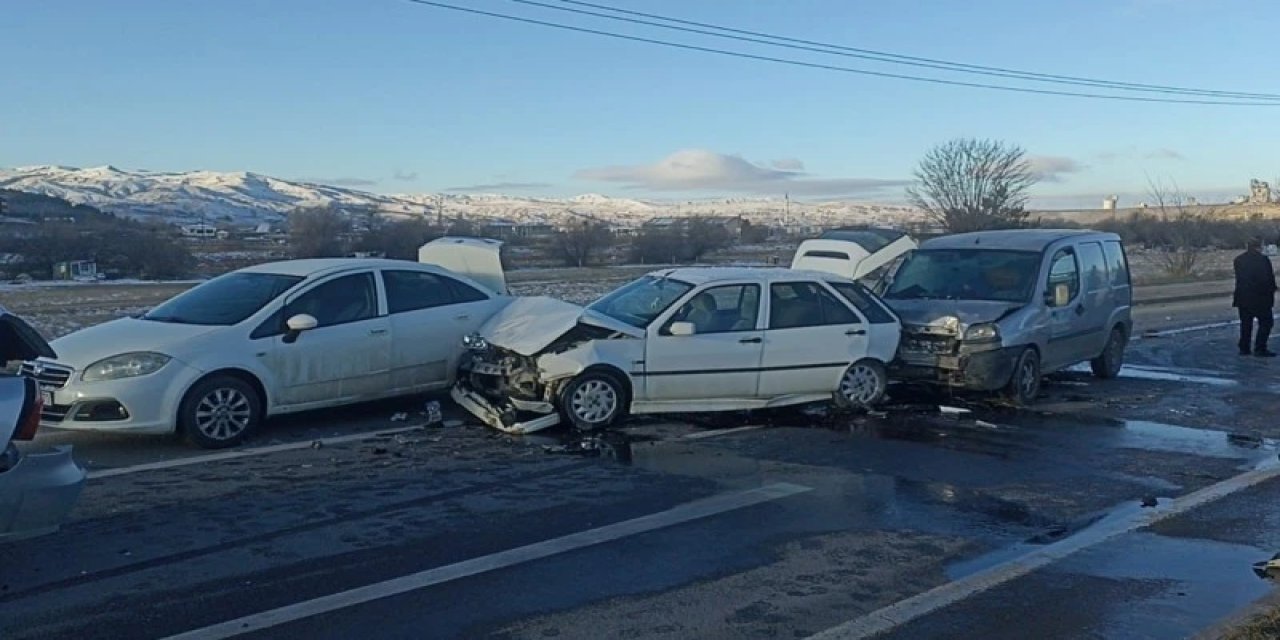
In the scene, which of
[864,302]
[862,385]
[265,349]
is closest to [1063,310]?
[864,302]

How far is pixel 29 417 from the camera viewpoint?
5.58 metres

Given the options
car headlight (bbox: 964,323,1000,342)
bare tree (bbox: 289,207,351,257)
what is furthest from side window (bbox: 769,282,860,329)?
bare tree (bbox: 289,207,351,257)

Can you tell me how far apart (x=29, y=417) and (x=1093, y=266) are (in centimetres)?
1189

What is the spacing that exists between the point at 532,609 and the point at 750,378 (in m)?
5.71

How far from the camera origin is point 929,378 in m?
12.2

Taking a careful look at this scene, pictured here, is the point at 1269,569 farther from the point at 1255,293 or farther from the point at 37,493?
the point at 1255,293

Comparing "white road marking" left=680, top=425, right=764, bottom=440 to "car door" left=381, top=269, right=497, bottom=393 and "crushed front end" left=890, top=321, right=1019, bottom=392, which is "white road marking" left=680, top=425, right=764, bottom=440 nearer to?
"crushed front end" left=890, top=321, right=1019, bottom=392

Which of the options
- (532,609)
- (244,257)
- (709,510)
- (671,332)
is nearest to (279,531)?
(532,609)

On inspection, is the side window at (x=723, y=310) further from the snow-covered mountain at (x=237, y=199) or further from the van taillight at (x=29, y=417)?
the snow-covered mountain at (x=237, y=199)

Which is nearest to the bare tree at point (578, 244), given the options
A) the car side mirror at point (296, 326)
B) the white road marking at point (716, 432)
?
the white road marking at point (716, 432)

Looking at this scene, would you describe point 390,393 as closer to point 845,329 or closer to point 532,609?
point 845,329

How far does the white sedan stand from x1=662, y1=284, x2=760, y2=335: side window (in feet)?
7.03

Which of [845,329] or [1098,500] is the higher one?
[845,329]

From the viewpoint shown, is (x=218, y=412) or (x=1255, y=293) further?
(x=1255, y=293)
